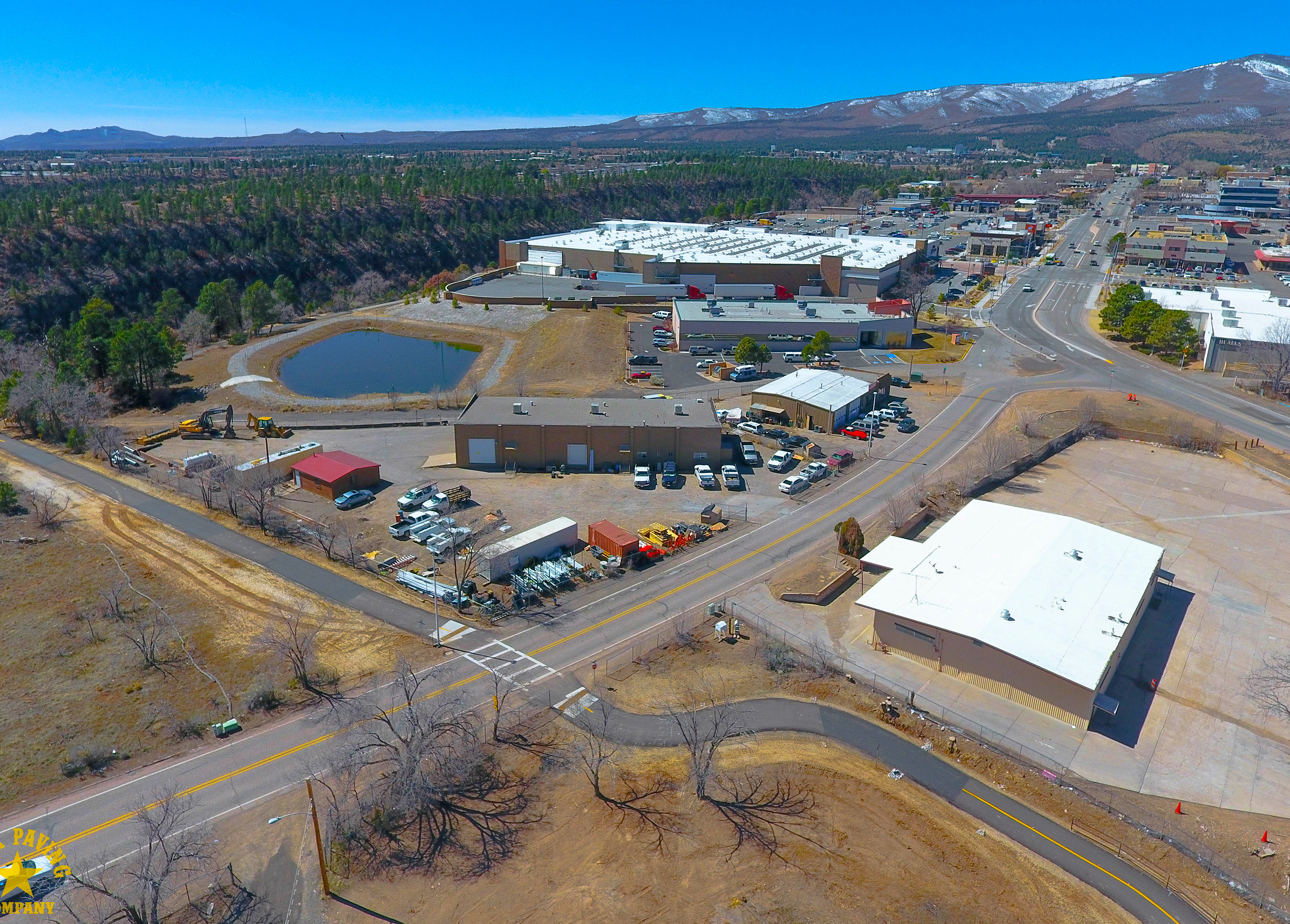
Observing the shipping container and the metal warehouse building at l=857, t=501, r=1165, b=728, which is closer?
the metal warehouse building at l=857, t=501, r=1165, b=728

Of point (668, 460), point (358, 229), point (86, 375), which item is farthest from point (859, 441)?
point (358, 229)

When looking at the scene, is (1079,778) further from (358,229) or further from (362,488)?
(358,229)

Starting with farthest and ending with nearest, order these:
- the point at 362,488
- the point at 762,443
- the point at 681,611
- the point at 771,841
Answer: the point at 762,443 < the point at 362,488 < the point at 681,611 < the point at 771,841

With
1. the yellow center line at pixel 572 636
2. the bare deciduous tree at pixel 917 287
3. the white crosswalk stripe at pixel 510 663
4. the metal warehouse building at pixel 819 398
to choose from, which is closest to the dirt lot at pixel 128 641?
the yellow center line at pixel 572 636

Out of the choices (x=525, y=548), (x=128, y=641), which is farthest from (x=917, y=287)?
(x=128, y=641)

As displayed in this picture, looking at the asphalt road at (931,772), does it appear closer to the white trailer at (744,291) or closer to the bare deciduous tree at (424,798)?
the bare deciduous tree at (424,798)

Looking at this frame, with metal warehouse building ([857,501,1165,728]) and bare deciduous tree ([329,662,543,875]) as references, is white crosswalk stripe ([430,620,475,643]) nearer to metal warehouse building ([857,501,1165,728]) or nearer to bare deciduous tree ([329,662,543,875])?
bare deciduous tree ([329,662,543,875])

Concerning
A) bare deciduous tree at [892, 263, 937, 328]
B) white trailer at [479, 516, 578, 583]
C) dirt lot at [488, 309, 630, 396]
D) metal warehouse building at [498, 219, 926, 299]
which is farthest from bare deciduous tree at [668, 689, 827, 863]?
metal warehouse building at [498, 219, 926, 299]
